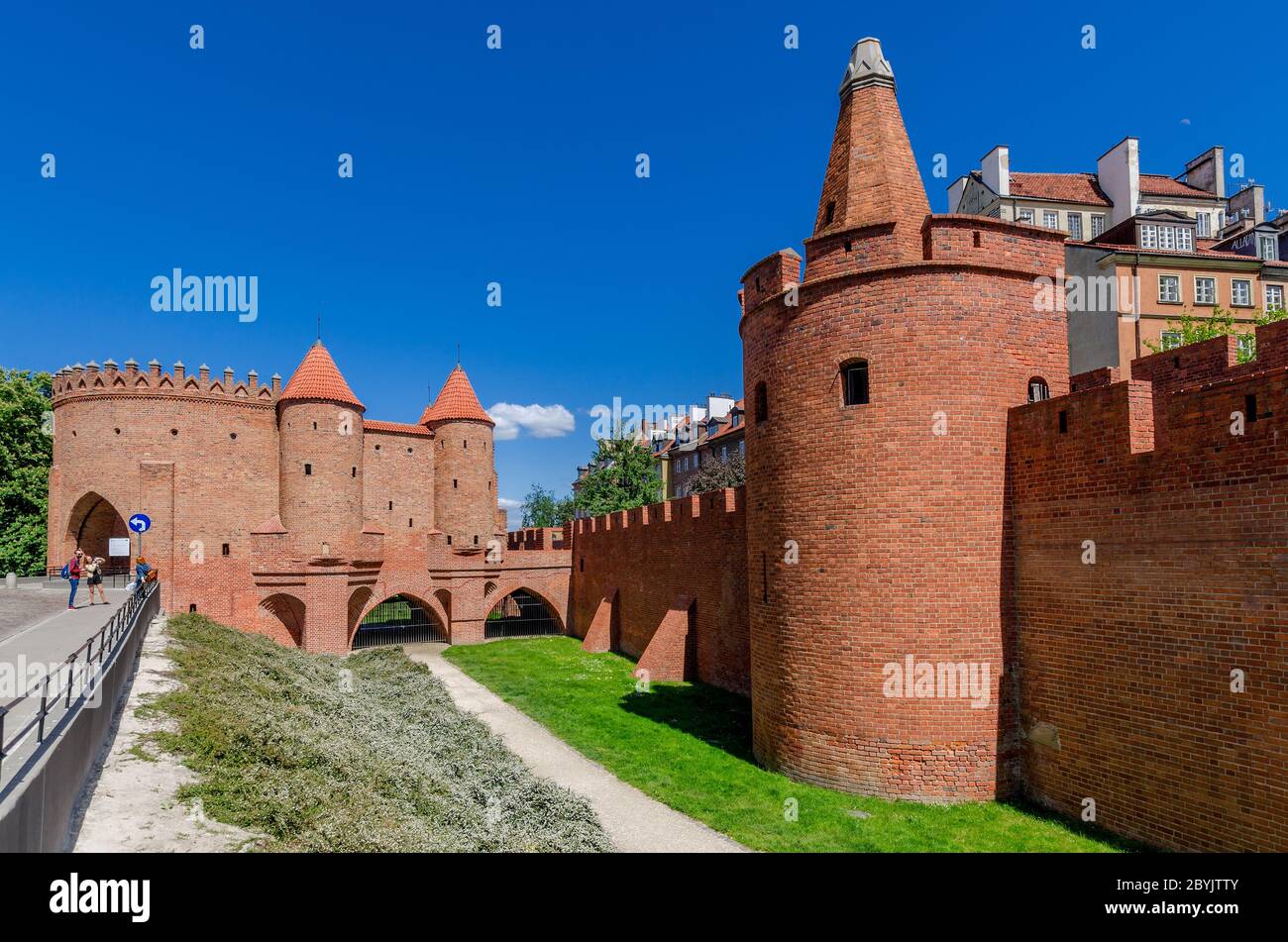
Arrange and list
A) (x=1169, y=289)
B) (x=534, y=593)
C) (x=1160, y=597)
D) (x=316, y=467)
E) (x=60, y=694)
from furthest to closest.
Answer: (x=534, y=593) → (x=316, y=467) → (x=1169, y=289) → (x=1160, y=597) → (x=60, y=694)

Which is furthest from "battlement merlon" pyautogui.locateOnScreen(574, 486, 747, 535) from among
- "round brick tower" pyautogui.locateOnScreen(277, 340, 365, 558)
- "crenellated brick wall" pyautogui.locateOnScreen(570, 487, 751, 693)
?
"round brick tower" pyautogui.locateOnScreen(277, 340, 365, 558)

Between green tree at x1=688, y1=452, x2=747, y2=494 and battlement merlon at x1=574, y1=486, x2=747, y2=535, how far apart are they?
9496 mm

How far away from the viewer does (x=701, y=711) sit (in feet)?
53.5

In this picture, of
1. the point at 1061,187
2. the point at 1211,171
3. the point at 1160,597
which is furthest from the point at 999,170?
the point at 1160,597

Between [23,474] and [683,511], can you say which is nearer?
[683,511]

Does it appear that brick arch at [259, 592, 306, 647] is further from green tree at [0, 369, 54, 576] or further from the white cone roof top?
the white cone roof top

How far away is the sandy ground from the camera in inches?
261

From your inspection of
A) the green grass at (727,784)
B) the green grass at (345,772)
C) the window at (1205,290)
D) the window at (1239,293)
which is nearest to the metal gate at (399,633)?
the green grass at (727,784)

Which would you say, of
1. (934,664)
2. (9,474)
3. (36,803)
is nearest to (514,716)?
(934,664)

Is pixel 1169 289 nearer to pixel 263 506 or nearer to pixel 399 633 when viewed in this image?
pixel 399 633

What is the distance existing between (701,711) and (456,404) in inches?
905

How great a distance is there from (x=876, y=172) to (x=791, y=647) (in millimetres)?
7938

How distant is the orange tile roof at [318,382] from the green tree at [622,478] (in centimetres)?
1652
